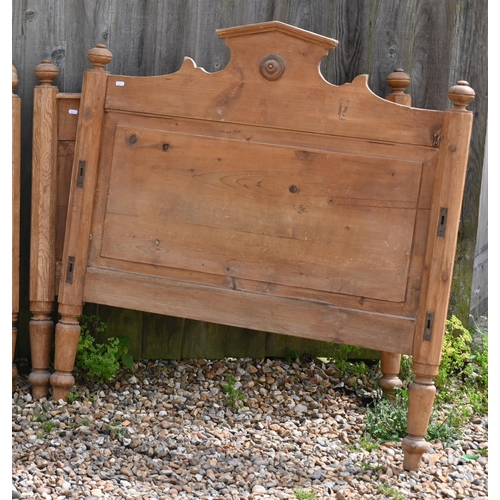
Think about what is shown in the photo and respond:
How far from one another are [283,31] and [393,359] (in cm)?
164

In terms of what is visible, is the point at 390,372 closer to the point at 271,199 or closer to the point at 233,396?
the point at 233,396

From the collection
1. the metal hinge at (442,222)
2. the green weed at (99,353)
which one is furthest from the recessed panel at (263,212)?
the green weed at (99,353)

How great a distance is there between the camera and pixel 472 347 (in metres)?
4.14

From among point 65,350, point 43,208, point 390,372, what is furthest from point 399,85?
point 65,350

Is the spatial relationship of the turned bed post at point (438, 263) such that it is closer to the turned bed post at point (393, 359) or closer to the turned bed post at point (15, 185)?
the turned bed post at point (393, 359)

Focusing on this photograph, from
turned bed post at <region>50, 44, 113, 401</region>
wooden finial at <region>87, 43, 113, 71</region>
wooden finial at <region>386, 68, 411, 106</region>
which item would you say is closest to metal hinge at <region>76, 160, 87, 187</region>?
turned bed post at <region>50, 44, 113, 401</region>

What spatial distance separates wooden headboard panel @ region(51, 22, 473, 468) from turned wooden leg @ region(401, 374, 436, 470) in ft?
0.04

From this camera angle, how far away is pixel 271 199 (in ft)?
10.2

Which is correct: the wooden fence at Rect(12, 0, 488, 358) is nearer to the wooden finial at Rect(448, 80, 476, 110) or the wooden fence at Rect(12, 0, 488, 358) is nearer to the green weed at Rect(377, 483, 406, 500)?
the wooden finial at Rect(448, 80, 476, 110)

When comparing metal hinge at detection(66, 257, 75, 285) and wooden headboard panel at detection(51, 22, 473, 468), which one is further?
metal hinge at detection(66, 257, 75, 285)

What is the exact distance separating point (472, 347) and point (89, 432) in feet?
6.93

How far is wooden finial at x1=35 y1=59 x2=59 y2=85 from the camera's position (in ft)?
11.2

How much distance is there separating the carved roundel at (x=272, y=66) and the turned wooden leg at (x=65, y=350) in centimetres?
137

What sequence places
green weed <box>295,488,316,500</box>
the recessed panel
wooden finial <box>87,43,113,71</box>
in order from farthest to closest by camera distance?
wooden finial <box>87,43,113,71</box>
the recessed panel
green weed <box>295,488,316,500</box>
